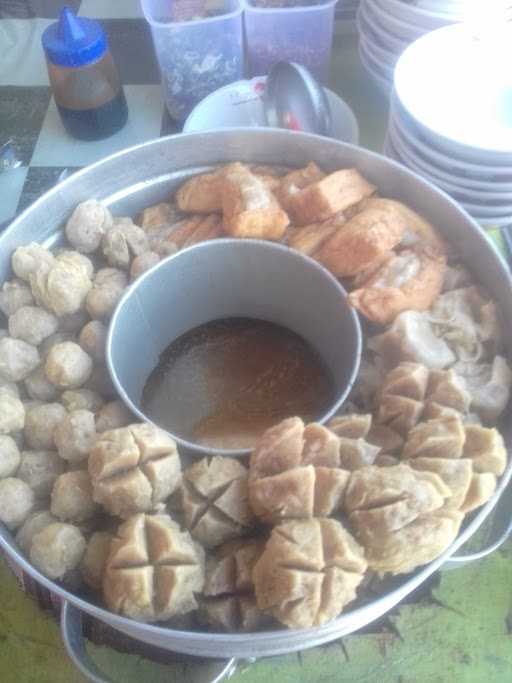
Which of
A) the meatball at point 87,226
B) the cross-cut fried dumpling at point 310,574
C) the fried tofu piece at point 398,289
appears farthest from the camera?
the meatball at point 87,226

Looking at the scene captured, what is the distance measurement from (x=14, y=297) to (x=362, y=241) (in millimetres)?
573

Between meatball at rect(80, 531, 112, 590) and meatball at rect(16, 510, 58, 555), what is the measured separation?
0.07 metres

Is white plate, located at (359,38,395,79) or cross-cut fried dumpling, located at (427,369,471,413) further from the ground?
white plate, located at (359,38,395,79)

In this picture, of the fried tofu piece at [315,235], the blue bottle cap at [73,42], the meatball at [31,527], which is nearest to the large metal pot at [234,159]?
the meatball at [31,527]

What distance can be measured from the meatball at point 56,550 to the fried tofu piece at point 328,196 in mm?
641

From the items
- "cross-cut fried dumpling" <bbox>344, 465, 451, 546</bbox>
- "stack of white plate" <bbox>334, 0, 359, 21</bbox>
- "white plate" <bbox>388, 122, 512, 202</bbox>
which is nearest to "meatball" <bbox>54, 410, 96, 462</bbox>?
"cross-cut fried dumpling" <bbox>344, 465, 451, 546</bbox>

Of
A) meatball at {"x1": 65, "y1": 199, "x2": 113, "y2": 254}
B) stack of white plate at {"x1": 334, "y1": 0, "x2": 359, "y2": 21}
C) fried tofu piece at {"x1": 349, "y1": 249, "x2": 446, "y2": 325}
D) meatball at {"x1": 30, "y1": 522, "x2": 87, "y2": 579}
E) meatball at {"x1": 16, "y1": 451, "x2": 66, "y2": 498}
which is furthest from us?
stack of white plate at {"x1": 334, "y1": 0, "x2": 359, "y2": 21}

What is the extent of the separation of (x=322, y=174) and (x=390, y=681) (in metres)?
0.85

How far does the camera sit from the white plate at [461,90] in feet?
3.61

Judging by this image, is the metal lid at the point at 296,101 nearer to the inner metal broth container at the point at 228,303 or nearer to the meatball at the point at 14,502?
the inner metal broth container at the point at 228,303

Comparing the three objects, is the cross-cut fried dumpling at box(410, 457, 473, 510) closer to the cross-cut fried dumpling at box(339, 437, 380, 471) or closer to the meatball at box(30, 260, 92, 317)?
the cross-cut fried dumpling at box(339, 437, 380, 471)

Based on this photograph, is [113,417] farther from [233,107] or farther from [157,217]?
[233,107]

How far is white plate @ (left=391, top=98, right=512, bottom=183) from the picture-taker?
111 centimetres

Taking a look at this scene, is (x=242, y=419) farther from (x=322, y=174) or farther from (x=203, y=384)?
(x=322, y=174)
